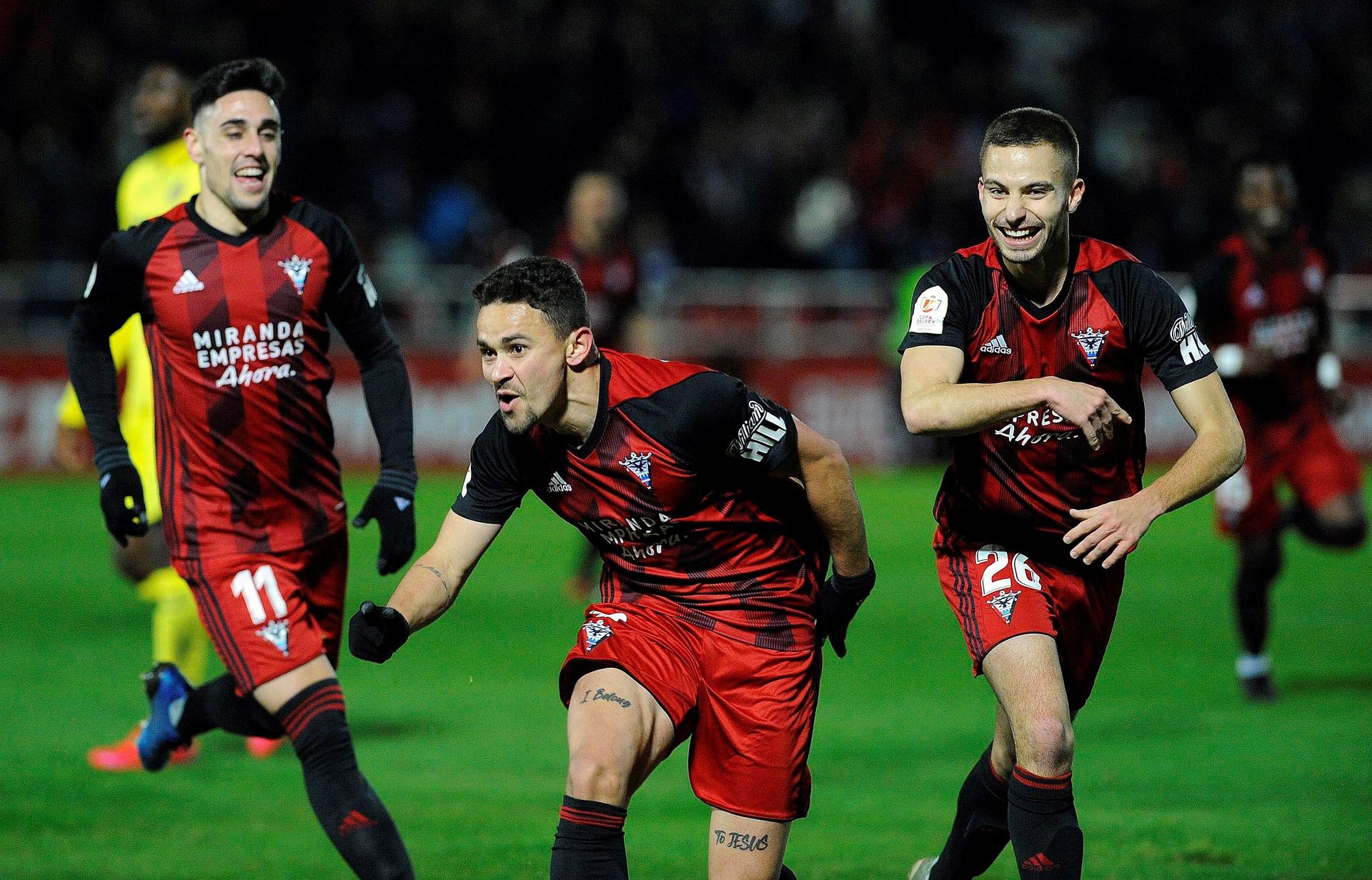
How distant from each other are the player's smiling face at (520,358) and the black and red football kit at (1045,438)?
938 mm

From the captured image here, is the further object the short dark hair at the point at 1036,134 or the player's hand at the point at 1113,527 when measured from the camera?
the short dark hair at the point at 1036,134

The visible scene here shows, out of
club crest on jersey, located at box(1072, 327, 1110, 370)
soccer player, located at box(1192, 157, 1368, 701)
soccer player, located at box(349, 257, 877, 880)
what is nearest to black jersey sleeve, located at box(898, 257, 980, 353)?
club crest on jersey, located at box(1072, 327, 1110, 370)

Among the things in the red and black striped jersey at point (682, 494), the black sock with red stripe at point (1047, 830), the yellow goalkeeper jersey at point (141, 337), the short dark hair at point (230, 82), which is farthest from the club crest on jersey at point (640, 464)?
the yellow goalkeeper jersey at point (141, 337)

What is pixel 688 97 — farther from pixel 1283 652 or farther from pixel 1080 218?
pixel 1283 652

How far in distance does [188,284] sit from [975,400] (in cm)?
234

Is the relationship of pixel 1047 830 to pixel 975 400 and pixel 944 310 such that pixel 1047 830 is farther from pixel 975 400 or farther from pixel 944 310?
pixel 944 310

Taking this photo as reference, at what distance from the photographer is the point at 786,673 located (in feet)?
14.7

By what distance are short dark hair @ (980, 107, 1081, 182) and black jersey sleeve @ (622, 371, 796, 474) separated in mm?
855

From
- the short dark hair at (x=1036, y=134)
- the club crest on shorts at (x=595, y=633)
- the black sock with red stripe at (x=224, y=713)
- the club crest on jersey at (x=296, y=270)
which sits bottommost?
the black sock with red stripe at (x=224, y=713)

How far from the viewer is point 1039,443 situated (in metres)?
4.60

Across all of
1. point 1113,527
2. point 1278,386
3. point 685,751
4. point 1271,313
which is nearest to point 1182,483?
point 1113,527

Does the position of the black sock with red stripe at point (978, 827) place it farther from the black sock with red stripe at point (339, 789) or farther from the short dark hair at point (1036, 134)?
the short dark hair at point (1036, 134)

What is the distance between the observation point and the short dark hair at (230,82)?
512 cm

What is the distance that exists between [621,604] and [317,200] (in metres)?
13.1
